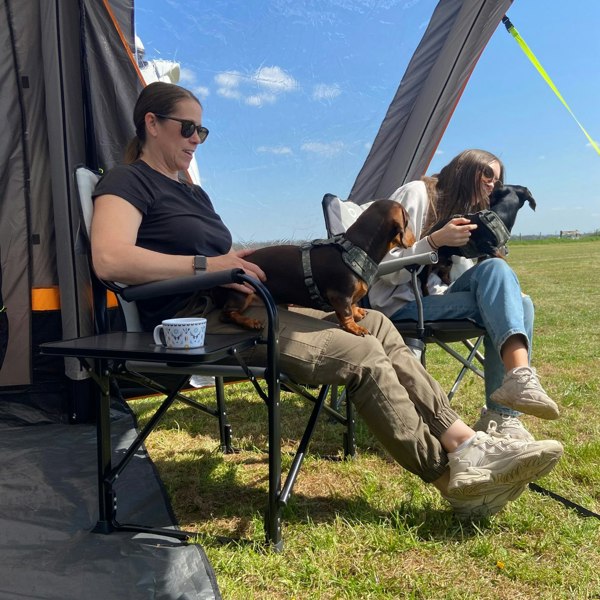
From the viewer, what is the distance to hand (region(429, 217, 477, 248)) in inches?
87.7

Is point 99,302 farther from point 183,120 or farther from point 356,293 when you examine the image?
point 356,293

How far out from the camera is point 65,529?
1674 mm

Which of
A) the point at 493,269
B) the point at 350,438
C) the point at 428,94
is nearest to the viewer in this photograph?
the point at 493,269

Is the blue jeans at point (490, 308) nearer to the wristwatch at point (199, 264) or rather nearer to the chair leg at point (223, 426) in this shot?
the chair leg at point (223, 426)

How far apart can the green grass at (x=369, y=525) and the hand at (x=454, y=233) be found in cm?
89

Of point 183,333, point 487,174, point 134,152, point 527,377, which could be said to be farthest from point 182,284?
point 487,174

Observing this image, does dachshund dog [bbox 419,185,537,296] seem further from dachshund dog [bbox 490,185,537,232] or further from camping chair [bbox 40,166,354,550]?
camping chair [bbox 40,166,354,550]

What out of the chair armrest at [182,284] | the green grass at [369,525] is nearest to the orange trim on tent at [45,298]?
the green grass at [369,525]

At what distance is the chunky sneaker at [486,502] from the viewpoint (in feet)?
5.18

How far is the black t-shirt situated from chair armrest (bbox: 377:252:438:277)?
0.68 m

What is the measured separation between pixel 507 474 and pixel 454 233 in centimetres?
101

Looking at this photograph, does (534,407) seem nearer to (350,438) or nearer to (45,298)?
(350,438)

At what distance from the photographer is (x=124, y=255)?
1.61 metres

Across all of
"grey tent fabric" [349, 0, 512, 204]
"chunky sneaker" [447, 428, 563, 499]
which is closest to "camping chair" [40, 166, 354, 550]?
"chunky sneaker" [447, 428, 563, 499]
